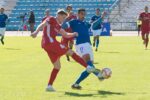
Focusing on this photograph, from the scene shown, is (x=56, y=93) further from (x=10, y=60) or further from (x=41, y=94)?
(x=10, y=60)

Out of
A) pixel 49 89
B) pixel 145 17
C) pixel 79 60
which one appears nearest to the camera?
pixel 49 89

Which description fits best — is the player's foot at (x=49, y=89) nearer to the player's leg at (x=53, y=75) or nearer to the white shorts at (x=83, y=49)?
the player's leg at (x=53, y=75)

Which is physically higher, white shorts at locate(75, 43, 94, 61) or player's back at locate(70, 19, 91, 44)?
player's back at locate(70, 19, 91, 44)

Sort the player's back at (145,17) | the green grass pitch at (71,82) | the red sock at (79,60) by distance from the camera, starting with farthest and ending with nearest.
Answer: the player's back at (145,17) → the red sock at (79,60) → the green grass pitch at (71,82)

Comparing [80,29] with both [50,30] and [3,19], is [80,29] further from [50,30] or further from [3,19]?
[3,19]

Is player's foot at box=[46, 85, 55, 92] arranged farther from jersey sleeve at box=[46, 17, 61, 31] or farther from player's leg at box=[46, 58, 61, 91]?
jersey sleeve at box=[46, 17, 61, 31]

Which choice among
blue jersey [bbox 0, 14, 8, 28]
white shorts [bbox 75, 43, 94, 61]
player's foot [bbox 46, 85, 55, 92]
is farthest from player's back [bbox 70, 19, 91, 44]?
blue jersey [bbox 0, 14, 8, 28]

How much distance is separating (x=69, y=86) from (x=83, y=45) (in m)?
1.09

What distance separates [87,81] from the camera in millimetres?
13883

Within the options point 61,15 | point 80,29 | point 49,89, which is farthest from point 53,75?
point 80,29

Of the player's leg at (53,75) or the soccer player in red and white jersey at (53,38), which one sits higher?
the soccer player in red and white jersey at (53,38)

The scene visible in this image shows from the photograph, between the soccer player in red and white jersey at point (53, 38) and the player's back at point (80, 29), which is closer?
the soccer player in red and white jersey at point (53, 38)

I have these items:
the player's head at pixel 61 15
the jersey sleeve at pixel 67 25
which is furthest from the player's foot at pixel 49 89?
the jersey sleeve at pixel 67 25

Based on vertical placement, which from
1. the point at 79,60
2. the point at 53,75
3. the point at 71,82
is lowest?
the point at 71,82
